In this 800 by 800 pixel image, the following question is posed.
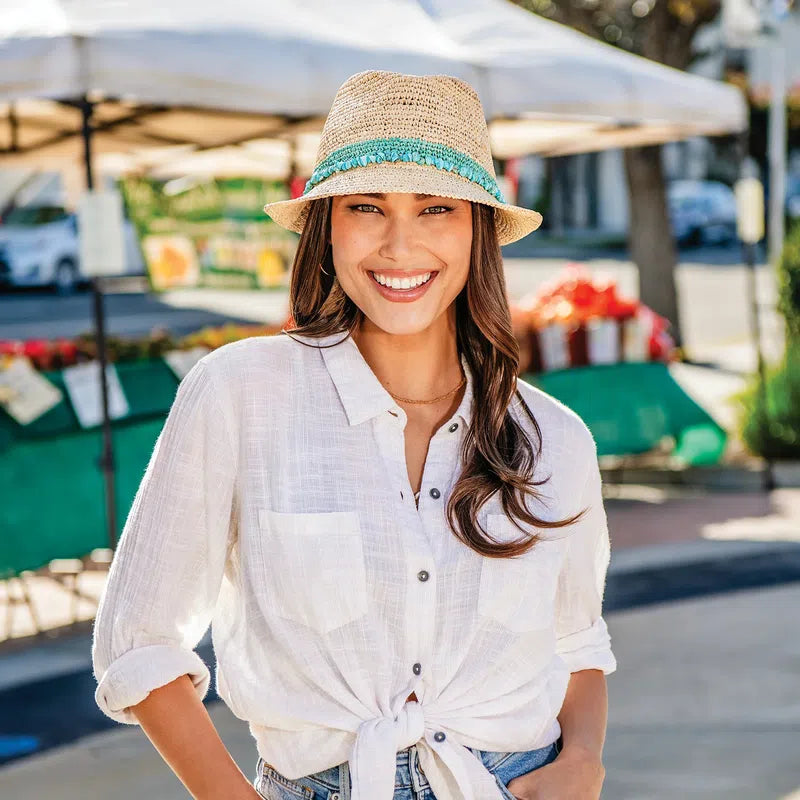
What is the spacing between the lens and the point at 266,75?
5656 mm

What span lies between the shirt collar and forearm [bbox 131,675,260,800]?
40 centimetres

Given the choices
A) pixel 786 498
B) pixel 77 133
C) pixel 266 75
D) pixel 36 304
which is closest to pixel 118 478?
pixel 266 75

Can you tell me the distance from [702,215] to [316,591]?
33.7 metres

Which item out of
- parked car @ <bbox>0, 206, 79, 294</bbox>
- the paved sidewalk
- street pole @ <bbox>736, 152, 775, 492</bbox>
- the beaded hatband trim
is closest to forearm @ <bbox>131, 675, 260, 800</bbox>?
the beaded hatband trim

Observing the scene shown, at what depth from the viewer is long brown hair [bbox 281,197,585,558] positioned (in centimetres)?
183

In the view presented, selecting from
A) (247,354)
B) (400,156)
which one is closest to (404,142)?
(400,156)

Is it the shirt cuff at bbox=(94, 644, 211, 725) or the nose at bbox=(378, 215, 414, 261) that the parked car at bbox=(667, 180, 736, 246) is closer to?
the nose at bbox=(378, 215, 414, 261)

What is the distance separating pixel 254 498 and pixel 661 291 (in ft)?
40.0

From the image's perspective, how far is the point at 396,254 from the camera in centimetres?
185

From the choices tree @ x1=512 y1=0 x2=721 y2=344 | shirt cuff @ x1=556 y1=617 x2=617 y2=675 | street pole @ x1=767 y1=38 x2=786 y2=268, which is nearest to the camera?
shirt cuff @ x1=556 y1=617 x2=617 y2=675

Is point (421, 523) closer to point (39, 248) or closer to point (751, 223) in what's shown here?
point (751, 223)

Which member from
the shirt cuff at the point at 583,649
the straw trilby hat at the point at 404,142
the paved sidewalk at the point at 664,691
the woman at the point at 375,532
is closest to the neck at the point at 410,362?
the woman at the point at 375,532

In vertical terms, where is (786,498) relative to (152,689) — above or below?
below

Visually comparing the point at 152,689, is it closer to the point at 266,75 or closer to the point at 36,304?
the point at 266,75
